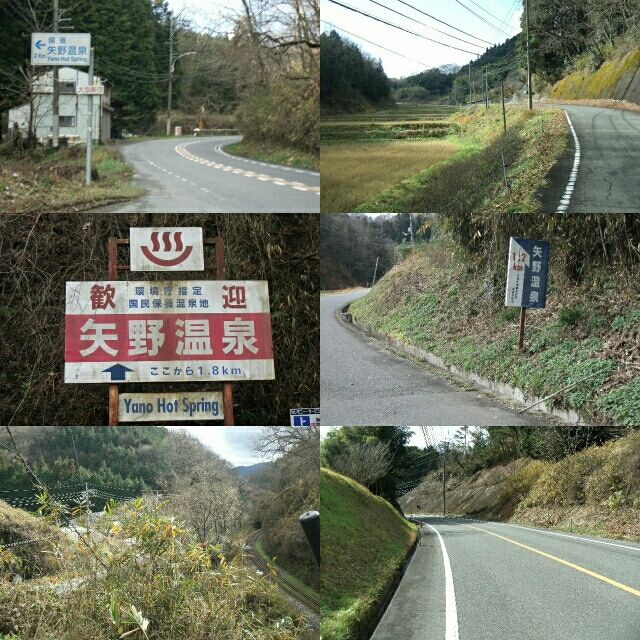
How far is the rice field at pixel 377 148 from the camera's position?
A: 884cm

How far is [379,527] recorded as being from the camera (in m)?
7.62

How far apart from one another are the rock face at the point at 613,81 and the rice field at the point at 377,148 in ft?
5.10

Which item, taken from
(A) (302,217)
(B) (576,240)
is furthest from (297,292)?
(B) (576,240)

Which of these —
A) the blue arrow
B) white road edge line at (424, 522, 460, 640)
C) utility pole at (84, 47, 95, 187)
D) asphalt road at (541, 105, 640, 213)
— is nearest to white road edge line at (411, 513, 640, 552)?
white road edge line at (424, 522, 460, 640)

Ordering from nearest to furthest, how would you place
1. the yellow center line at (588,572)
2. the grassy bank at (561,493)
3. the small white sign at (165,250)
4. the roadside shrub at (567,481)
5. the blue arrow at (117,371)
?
the yellow center line at (588,572) → the blue arrow at (117,371) → the small white sign at (165,250) → the grassy bank at (561,493) → the roadside shrub at (567,481)

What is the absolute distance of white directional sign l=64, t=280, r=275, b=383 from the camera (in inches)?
313

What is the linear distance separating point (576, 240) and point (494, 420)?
2.70 metres

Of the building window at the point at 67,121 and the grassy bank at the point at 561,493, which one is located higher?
the building window at the point at 67,121

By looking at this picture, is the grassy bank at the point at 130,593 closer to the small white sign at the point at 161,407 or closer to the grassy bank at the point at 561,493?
the small white sign at the point at 161,407

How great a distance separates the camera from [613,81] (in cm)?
904

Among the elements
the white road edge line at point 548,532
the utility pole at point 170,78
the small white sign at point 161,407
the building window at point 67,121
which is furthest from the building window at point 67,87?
the white road edge line at point 548,532

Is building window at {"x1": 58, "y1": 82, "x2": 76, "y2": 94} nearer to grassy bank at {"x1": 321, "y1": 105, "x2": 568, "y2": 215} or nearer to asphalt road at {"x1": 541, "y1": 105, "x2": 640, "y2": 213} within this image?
grassy bank at {"x1": 321, "y1": 105, "x2": 568, "y2": 215}

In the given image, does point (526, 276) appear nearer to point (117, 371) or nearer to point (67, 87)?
point (117, 371)

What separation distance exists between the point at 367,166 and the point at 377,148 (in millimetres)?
269
